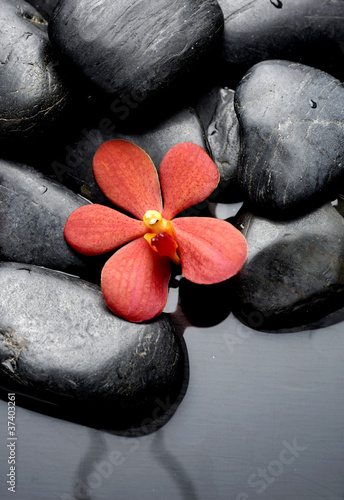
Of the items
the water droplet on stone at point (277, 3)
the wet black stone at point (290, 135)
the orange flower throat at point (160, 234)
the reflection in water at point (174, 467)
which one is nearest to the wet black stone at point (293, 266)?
the wet black stone at point (290, 135)

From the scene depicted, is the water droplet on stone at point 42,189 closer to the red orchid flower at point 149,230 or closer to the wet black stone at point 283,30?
the red orchid flower at point 149,230

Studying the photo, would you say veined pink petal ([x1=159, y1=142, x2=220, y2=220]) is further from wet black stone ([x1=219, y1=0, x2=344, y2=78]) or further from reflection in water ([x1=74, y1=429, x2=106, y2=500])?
reflection in water ([x1=74, y1=429, x2=106, y2=500])

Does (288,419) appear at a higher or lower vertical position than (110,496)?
lower

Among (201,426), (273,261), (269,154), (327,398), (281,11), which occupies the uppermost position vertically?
(281,11)

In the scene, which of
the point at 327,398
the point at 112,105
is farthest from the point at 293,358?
the point at 112,105

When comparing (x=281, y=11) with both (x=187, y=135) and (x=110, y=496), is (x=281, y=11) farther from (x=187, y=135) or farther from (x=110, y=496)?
(x=110, y=496)

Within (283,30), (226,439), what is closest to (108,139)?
(283,30)

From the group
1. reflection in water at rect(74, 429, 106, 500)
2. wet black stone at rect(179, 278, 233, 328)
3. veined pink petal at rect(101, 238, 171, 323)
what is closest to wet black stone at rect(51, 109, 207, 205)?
veined pink petal at rect(101, 238, 171, 323)
